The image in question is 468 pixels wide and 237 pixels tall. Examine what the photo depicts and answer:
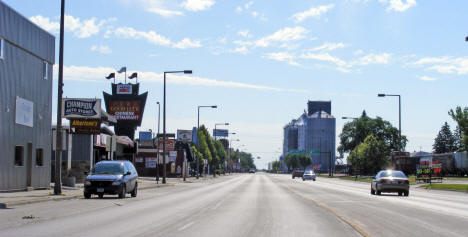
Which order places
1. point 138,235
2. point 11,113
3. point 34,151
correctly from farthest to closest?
point 34,151 → point 11,113 → point 138,235

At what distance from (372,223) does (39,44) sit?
80.1 feet

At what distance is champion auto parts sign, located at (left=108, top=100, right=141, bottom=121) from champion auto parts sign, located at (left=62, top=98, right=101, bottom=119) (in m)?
44.7

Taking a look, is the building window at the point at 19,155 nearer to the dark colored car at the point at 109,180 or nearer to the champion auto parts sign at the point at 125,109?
the dark colored car at the point at 109,180

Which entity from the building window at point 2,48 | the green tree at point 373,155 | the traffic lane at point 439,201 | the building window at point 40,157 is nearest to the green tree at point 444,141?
the green tree at point 373,155

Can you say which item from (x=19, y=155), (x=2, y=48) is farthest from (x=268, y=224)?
(x=19, y=155)

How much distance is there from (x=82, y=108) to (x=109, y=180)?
42.1 feet

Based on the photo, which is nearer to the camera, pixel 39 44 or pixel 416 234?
pixel 416 234

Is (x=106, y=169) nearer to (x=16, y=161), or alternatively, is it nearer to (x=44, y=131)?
(x=16, y=161)

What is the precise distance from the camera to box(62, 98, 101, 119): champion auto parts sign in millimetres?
39156

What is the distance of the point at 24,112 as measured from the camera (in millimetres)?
32156

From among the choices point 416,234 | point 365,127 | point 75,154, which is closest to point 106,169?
point 75,154

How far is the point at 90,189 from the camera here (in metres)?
27.9

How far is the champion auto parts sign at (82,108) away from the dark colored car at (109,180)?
10458mm

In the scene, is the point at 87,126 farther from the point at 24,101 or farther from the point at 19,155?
the point at 19,155
